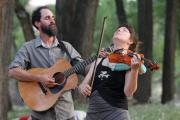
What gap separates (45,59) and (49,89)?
1.02 feet

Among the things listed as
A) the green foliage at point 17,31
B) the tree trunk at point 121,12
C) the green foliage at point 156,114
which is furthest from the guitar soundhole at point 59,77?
the green foliage at point 17,31

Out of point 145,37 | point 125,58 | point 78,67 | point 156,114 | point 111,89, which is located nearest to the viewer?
point 125,58

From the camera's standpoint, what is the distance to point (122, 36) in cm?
566

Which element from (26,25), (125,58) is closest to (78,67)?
(125,58)

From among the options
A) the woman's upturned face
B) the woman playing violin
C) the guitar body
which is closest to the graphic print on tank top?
the woman playing violin

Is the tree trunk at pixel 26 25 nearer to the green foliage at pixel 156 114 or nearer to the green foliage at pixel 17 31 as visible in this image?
the green foliage at pixel 156 114

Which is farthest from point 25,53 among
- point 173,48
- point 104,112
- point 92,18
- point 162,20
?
point 162,20

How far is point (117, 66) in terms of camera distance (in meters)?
5.51

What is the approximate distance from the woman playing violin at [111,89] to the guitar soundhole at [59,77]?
0.59m

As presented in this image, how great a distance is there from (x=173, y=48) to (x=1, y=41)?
41.6 ft

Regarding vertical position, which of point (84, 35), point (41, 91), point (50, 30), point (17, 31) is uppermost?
point (50, 30)

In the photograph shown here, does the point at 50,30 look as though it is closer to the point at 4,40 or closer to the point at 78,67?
the point at 78,67

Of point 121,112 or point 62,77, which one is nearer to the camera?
point 121,112

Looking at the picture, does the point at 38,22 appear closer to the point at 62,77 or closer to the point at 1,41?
the point at 62,77
